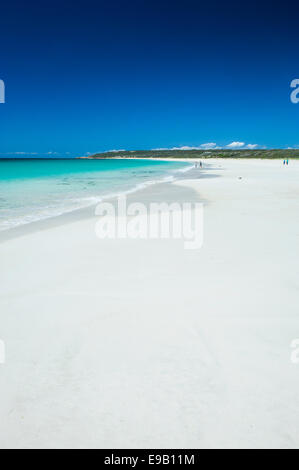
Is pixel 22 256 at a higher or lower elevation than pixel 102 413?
higher

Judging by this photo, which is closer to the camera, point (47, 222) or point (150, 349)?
point (150, 349)

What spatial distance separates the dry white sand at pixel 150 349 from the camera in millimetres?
1784

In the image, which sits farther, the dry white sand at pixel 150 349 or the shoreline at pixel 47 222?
the shoreline at pixel 47 222

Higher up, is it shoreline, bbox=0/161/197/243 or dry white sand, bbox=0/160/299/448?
shoreline, bbox=0/161/197/243

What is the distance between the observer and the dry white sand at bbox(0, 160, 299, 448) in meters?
1.78

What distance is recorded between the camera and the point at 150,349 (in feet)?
8.10

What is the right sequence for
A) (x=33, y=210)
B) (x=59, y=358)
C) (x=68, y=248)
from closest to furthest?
(x=59, y=358)
(x=68, y=248)
(x=33, y=210)

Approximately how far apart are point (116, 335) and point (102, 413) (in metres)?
0.84

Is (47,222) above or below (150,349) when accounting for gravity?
above

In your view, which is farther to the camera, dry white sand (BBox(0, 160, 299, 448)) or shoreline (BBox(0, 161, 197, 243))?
shoreline (BBox(0, 161, 197, 243))

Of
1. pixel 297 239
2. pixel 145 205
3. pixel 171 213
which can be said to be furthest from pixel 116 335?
pixel 145 205

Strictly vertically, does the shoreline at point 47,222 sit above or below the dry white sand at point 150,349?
above

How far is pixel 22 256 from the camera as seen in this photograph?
4.87 m
